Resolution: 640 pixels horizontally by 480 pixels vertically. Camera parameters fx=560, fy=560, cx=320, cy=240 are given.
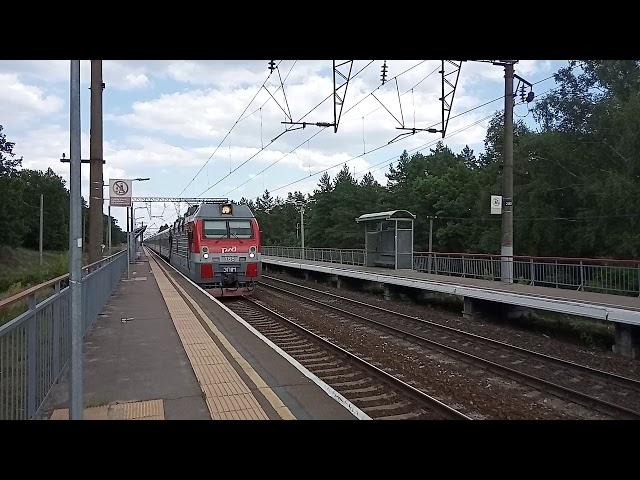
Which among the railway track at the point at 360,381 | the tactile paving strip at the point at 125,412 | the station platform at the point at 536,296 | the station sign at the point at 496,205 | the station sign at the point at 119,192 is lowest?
the railway track at the point at 360,381

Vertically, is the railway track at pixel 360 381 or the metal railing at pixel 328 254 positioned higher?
the metal railing at pixel 328 254

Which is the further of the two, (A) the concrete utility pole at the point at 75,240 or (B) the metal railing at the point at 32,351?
(B) the metal railing at the point at 32,351

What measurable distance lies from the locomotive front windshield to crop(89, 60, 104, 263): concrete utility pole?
3.71 m

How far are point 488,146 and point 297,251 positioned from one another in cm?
2594

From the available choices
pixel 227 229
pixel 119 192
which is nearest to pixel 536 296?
pixel 227 229

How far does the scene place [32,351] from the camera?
492 centimetres

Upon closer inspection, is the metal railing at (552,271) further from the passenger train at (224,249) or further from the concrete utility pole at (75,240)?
the concrete utility pole at (75,240)

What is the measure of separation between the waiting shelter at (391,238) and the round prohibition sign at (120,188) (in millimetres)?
9592

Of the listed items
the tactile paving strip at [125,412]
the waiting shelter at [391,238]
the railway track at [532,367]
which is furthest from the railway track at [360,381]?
the waiting shelter at [391,238]

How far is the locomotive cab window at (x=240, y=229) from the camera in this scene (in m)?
19.2

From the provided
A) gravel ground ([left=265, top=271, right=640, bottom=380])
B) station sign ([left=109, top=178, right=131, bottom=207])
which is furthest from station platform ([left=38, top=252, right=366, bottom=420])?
station sign ([left=109, top=178, right=131, bottom=207])
